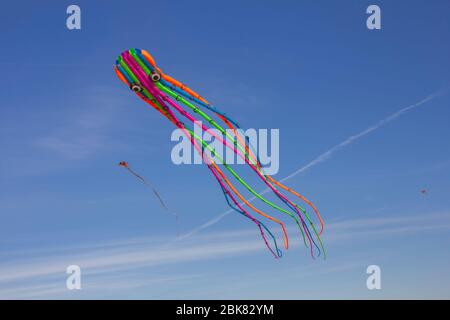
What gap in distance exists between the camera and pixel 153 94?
23781mm

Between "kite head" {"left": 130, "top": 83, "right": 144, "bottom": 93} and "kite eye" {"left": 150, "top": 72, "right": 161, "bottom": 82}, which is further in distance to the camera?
"kite head" {"left": 130, "top": 83, "right": 144, "bottom": 93}

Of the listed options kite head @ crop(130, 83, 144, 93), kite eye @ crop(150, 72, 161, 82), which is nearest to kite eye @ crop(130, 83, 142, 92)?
kite head @ crop(130, 83, 144, 93)

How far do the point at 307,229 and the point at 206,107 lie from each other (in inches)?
280

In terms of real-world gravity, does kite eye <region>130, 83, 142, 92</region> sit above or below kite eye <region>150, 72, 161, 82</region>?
below

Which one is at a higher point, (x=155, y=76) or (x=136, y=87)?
(x=155, y=76)

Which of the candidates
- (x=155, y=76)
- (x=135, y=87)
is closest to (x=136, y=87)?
(x=135, y=87)

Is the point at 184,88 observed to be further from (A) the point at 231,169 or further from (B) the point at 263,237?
(B) the point at 263,237

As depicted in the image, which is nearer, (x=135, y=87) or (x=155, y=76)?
(x=155, y=76)

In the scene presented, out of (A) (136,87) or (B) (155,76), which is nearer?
(B) (155,76)

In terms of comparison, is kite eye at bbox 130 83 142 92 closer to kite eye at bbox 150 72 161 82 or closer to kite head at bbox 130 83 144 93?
kite head at bbox 130 83 144 93

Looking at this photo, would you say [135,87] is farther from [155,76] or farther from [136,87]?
[155,76]
